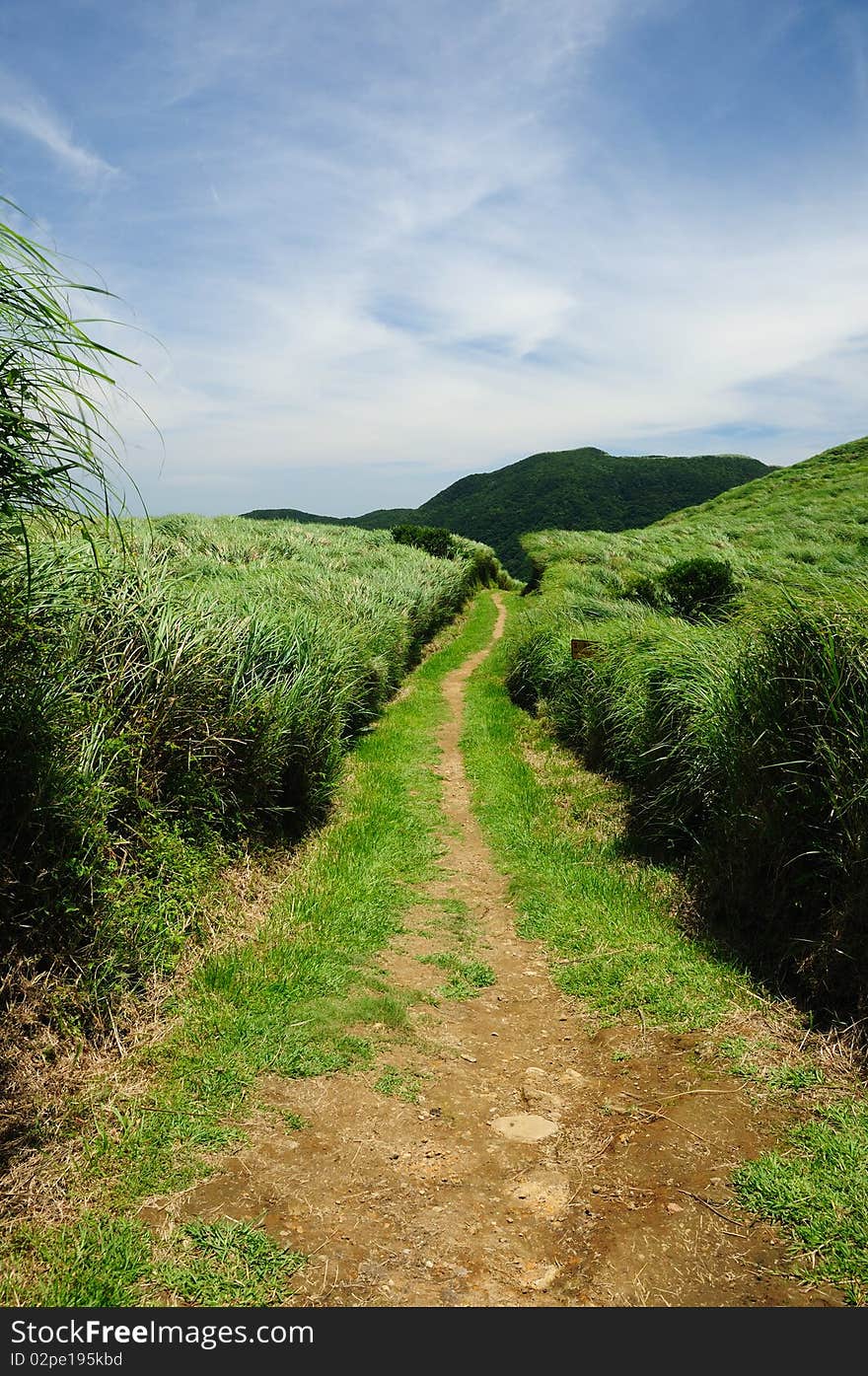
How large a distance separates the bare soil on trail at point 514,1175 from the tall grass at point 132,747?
3.98 ft

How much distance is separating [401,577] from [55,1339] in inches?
629

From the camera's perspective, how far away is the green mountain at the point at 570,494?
74.2 m

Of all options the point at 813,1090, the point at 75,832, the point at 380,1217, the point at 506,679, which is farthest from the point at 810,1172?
the point at 506,679

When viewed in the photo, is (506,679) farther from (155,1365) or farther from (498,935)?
(155,1365)

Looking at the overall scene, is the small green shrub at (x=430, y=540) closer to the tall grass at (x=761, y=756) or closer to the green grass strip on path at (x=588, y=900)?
the tall grass at (x=761, y=756)

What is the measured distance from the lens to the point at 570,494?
8019cm

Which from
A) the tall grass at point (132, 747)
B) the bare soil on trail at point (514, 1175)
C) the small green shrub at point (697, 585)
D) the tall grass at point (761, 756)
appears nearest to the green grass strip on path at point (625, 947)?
the bare soil on trail at point (514, 1175)

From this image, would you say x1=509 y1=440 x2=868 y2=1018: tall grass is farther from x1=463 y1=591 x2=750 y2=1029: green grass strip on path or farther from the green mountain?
the green mountain

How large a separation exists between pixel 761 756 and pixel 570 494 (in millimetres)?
80142

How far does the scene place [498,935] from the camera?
505 cm

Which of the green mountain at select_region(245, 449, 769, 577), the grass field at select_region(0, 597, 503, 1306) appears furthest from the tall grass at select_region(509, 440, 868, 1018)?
the green mountain at select_region(245, 449, 769, 577)

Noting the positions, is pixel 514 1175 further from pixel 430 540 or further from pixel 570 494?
pixel 570 494

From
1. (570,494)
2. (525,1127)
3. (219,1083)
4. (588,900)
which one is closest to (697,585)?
(588,900)

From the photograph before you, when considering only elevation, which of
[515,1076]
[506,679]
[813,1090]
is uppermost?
[506,679]
